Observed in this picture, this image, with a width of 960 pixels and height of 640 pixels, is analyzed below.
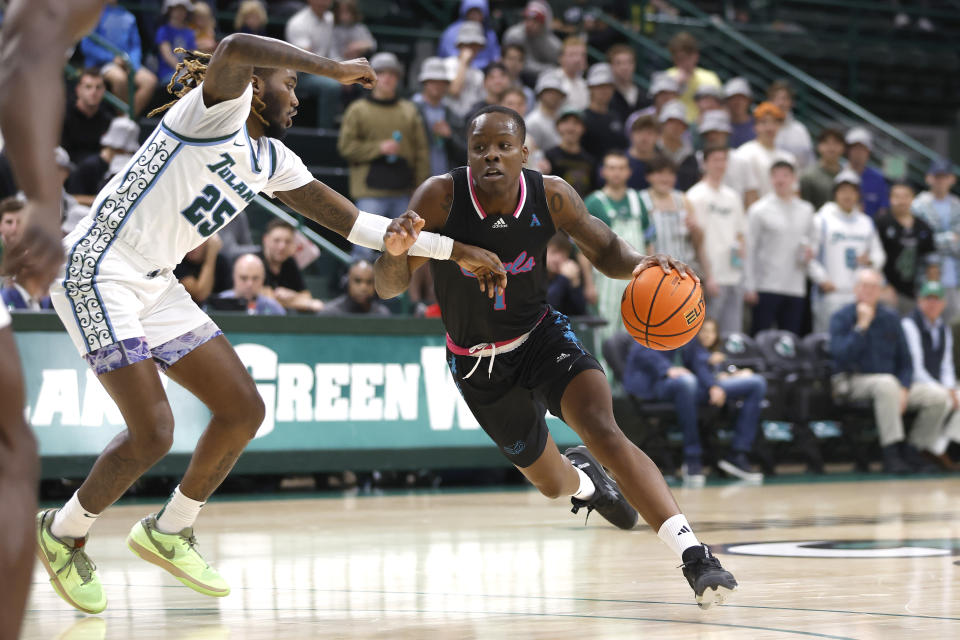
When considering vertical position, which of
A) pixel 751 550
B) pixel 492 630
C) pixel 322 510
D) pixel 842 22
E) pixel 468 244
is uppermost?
pixel 842 22

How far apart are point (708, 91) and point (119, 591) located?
436 inches

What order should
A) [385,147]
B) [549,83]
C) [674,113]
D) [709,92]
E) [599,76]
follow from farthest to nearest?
[709,92] → [599,76] → [674,113] → [549,83] → [385,147]

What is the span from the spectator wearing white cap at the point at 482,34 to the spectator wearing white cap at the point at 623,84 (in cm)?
141

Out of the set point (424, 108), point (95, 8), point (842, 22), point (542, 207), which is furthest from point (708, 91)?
point (95, 8)

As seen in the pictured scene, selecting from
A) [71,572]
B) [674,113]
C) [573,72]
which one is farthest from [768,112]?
[71,572]

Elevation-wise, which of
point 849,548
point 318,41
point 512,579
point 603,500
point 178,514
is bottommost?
point 849,548

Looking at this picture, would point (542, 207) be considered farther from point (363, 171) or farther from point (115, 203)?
point (363, 171)

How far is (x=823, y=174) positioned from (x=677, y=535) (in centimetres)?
1127

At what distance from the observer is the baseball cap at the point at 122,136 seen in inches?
458

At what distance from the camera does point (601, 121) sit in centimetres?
1423

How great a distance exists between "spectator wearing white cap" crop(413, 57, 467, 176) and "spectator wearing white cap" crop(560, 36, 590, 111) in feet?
5.83

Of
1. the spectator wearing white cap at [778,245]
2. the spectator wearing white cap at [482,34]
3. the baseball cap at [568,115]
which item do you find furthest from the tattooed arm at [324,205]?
the spectator wearing white cap at [482,34]

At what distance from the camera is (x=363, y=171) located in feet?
41.8

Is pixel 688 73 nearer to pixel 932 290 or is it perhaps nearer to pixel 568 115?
pixel 568 115
